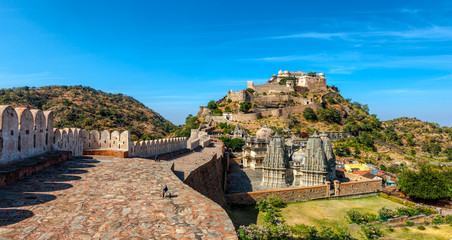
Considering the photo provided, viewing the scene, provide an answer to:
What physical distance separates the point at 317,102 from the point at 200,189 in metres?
70.7

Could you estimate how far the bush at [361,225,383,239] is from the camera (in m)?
16.2

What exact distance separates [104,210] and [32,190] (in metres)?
2.07

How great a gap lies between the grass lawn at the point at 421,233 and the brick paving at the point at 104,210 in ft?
55.2

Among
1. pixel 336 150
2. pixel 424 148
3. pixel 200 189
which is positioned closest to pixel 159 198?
pixel 200 189

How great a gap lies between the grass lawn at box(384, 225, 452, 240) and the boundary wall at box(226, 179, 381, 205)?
5.92 meters

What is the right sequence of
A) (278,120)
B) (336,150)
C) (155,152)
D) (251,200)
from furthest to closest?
(278,120), (336,150), (251,200), (155,152)

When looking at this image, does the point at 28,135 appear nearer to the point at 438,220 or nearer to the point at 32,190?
the point at 32,190

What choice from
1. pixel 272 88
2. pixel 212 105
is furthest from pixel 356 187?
pixel 272 88

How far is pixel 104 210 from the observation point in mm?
4844

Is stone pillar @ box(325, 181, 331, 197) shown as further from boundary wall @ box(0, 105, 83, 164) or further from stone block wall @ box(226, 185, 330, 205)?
boundary wall @ box(0, 105, 83, 164)

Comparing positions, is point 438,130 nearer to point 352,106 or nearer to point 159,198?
point 352,106

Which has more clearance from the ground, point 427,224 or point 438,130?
point 438,130

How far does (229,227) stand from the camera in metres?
4.14

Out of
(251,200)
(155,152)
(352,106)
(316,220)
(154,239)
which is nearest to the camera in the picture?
(154,239)
